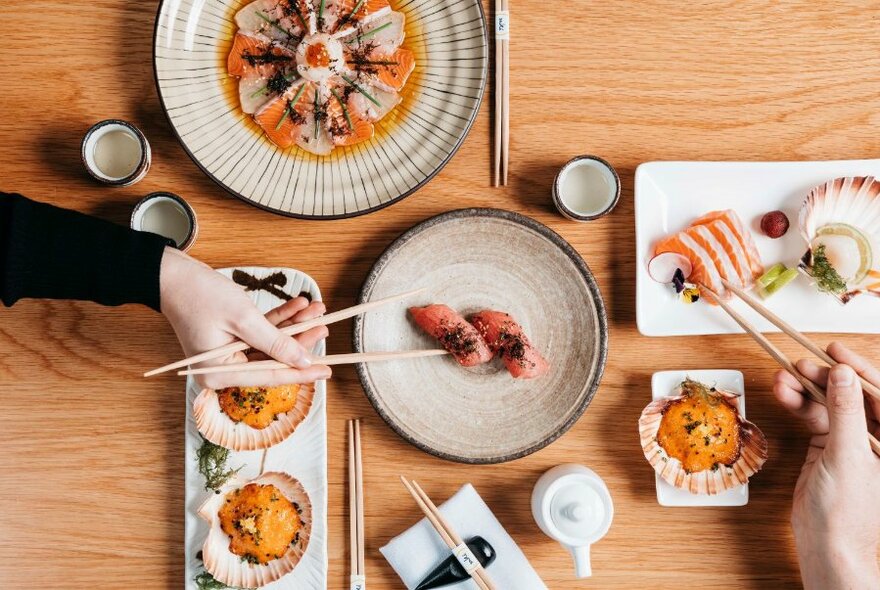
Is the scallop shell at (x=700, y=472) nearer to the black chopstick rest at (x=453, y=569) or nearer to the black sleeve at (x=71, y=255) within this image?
the black chopstick rest at (x=453, y=569)

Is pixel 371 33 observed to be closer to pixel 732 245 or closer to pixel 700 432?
pixel 732 245

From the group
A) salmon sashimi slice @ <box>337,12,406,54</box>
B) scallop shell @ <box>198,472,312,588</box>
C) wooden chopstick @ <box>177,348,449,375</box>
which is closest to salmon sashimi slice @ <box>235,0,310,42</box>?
salmon sashimi slice @ <box>337,12,406,54</box>

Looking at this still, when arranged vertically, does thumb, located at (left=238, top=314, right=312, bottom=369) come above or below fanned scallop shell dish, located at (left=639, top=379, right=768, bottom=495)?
above

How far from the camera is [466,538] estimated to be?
2113 mm

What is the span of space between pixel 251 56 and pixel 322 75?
0.75ft

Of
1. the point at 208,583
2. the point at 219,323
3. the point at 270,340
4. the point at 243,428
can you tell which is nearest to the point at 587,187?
the point at 270,340

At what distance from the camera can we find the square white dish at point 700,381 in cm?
211

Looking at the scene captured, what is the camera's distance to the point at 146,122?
2105mm

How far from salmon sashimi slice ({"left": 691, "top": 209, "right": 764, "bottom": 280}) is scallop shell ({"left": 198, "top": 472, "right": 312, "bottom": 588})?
1567mm

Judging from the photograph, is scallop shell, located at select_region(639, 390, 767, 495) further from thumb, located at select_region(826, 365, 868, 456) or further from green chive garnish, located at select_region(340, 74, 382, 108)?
green chive garnish, located at select_region(340, 74, 382, 108)

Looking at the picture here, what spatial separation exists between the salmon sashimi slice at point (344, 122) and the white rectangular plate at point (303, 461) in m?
0.45

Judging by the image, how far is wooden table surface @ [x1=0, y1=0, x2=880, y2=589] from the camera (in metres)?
2.10

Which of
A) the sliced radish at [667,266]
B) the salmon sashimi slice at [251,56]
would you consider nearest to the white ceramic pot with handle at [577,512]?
the sliced radish at [667,266]

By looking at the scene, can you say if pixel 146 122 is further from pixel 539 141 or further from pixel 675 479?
pixel 675 479
